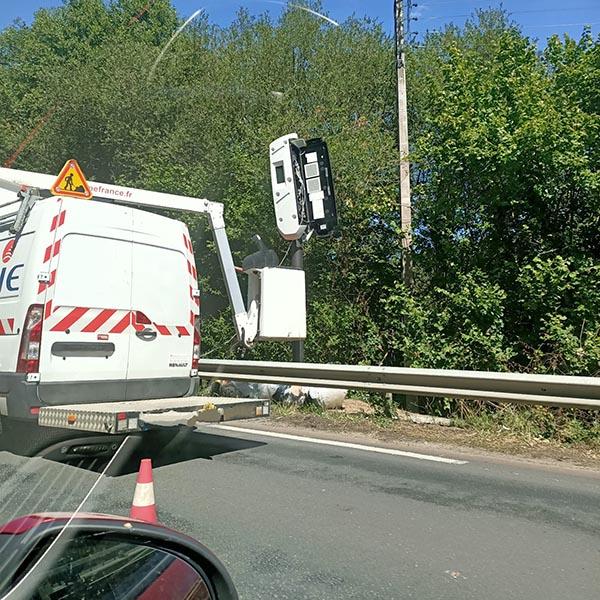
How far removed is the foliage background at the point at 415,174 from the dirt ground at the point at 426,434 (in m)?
2.24

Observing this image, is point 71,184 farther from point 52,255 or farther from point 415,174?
point 415,174

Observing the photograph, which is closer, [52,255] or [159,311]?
[52,255]

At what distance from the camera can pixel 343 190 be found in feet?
41.0

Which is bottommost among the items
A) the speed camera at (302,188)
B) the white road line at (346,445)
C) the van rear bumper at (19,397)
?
the white road line at (346,445)

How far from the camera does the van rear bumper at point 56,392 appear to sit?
569 centimetres

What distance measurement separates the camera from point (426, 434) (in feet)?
26.0

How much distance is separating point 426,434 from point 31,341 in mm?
4564

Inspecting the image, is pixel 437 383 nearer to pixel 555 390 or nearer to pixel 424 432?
pixel 424 432

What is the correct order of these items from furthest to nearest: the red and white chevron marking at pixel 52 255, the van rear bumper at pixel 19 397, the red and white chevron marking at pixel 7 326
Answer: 1. the red and white chevron marking at pixel 7 326
2. the red and white chevron marking at pixel 52 255
3. the van rear bumper at pixel 19 397

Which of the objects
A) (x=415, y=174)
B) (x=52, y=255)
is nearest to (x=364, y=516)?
(x=52, y=255)

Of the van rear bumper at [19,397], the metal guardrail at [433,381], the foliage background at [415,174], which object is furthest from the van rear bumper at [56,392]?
the foliage background at [415,174]

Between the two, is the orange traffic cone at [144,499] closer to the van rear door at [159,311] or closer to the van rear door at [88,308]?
the van rear door at [88,308]

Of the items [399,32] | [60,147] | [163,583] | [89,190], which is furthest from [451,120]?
[60,147]

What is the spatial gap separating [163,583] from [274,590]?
6.70 ft
